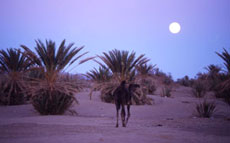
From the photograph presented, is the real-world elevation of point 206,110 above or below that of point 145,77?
below

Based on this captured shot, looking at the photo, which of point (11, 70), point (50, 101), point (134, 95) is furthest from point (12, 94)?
point (134, 95)

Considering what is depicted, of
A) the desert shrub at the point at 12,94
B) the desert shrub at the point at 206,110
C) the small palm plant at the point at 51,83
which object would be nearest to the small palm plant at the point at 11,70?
the desert shrub at the point at 12,94

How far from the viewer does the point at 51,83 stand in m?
9.33

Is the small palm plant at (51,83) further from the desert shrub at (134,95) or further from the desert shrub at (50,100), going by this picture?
the desert shrub at (134,95)

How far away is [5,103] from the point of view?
45.0 ft

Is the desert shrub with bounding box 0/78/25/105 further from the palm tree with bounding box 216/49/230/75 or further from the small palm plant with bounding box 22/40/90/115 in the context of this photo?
the palm tree with bounding box 216/49/230/75

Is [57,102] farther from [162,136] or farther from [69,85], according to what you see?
[162,136]

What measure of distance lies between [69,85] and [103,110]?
128 inches

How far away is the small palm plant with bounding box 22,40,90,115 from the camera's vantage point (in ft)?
30.5

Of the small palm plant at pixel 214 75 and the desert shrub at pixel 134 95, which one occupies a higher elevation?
the small palm plant at pixel 214 75

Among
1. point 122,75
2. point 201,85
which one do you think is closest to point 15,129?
point 122,75

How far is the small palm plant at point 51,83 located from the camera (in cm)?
930

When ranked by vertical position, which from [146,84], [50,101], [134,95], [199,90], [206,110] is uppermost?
[146,84]

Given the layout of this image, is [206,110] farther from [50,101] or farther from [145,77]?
[50,101]
